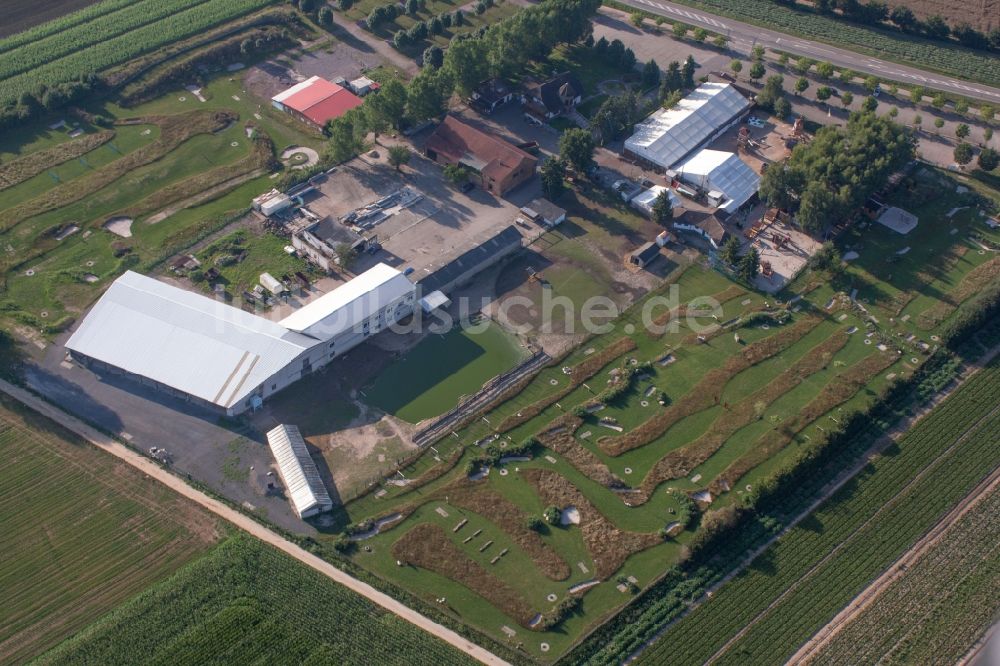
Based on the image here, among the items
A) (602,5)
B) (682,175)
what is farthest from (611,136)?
(602,5)

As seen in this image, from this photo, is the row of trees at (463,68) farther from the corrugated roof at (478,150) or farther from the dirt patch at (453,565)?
the dirt patch at (453,565)

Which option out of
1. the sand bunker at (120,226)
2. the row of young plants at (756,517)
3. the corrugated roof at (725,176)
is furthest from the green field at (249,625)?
the corrugated roof at (725,176)

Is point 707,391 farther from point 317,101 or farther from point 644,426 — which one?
point 317,101

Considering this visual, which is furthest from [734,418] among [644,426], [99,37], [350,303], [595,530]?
[99,37]

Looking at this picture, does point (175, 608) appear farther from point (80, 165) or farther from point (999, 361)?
point (999, 361)

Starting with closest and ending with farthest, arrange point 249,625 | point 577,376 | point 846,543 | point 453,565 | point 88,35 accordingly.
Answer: point 249,625 < point 453,565 < point 846,543 < point 577,376 < point 88,35

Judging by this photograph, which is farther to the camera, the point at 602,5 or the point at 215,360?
the point at 602,5

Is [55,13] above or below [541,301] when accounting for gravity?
above
